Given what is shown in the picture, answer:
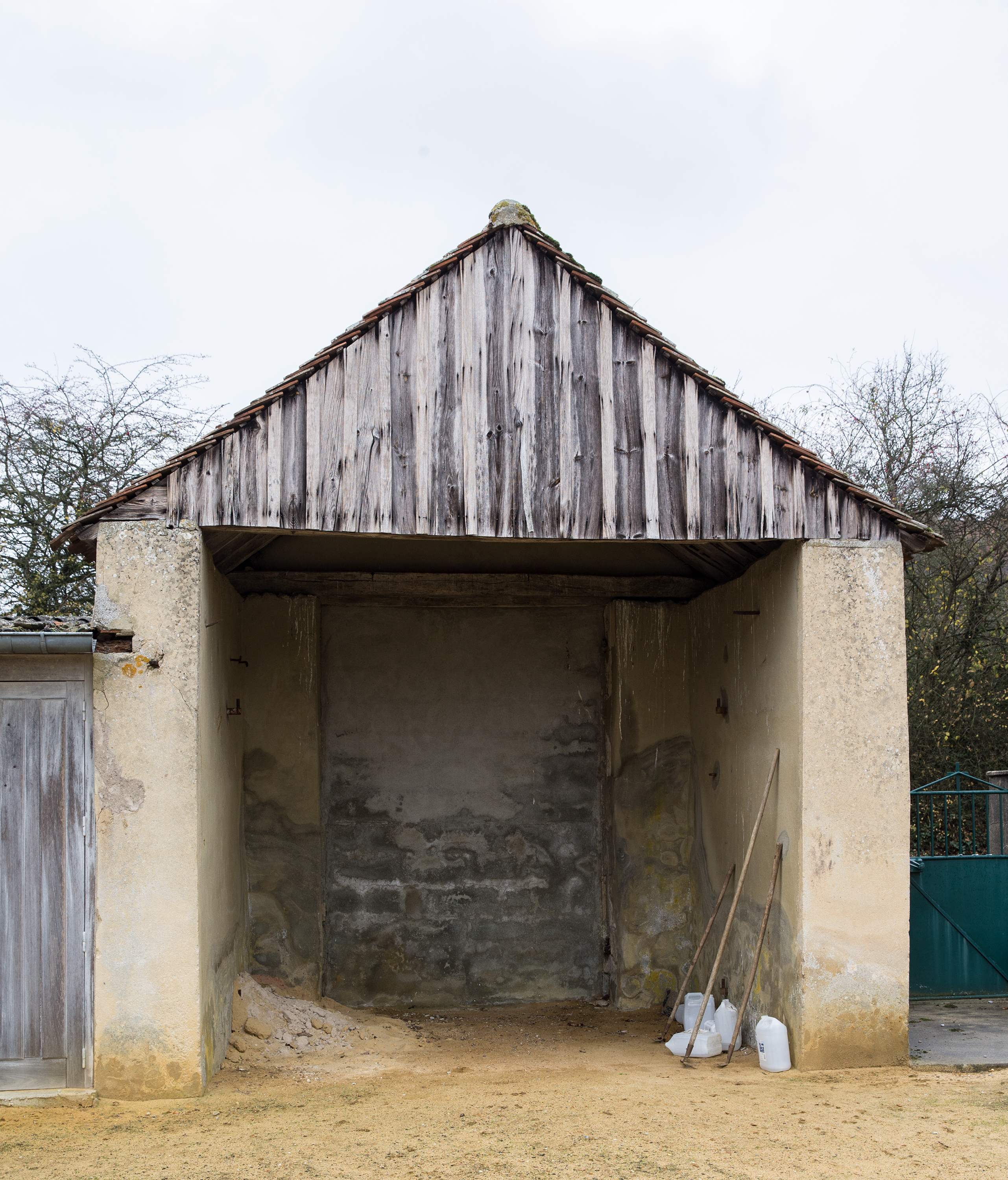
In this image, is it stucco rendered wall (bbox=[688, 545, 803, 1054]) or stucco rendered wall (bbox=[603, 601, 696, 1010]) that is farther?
stucco rendered wall (bbox=[603, 601, 696, 1010])

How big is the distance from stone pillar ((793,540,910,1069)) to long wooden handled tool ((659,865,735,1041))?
3.67 feet

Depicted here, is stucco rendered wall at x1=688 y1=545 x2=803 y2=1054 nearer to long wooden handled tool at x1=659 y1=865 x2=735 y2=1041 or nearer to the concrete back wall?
long wooden handled tool at x1=659 y1=865 x2=735 y2=1041

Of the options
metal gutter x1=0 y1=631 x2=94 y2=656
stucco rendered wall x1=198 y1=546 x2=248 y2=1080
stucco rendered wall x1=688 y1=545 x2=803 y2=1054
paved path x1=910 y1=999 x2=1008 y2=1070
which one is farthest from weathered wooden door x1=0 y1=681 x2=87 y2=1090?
paved path x1=910 y1=999 x2=1008 y2=1070

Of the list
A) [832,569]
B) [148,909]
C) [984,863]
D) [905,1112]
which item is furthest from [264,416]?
[984,863]

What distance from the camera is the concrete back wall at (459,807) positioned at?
873 cm

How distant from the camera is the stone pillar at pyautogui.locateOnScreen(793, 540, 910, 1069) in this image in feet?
20.4

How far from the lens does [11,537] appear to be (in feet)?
39.0

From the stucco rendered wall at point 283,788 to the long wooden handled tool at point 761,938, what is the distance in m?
3.44

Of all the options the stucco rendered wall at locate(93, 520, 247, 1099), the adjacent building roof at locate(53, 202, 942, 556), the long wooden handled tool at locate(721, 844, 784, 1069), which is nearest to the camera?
the stucco rendered wall at locate(93, 520, 247, 1099)

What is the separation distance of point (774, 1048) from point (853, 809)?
152cm

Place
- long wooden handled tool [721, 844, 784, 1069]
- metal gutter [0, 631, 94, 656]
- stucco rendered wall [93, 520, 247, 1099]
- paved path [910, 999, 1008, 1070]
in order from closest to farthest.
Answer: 1. metal gutter [0, 631, 94, 656]
2. stucco rendered wall [93, 520, 247, 1099]
3. paved path [910, 999, 1008, 1070]
4. long wooden handled tool [721, 844, 784, 1069]

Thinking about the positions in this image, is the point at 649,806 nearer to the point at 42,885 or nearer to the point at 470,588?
the point at 470,588

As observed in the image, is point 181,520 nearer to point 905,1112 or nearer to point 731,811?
point 731,811

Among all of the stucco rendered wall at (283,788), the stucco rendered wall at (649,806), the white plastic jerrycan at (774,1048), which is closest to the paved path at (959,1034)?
the white plastic jerrycan at (774,1048)
